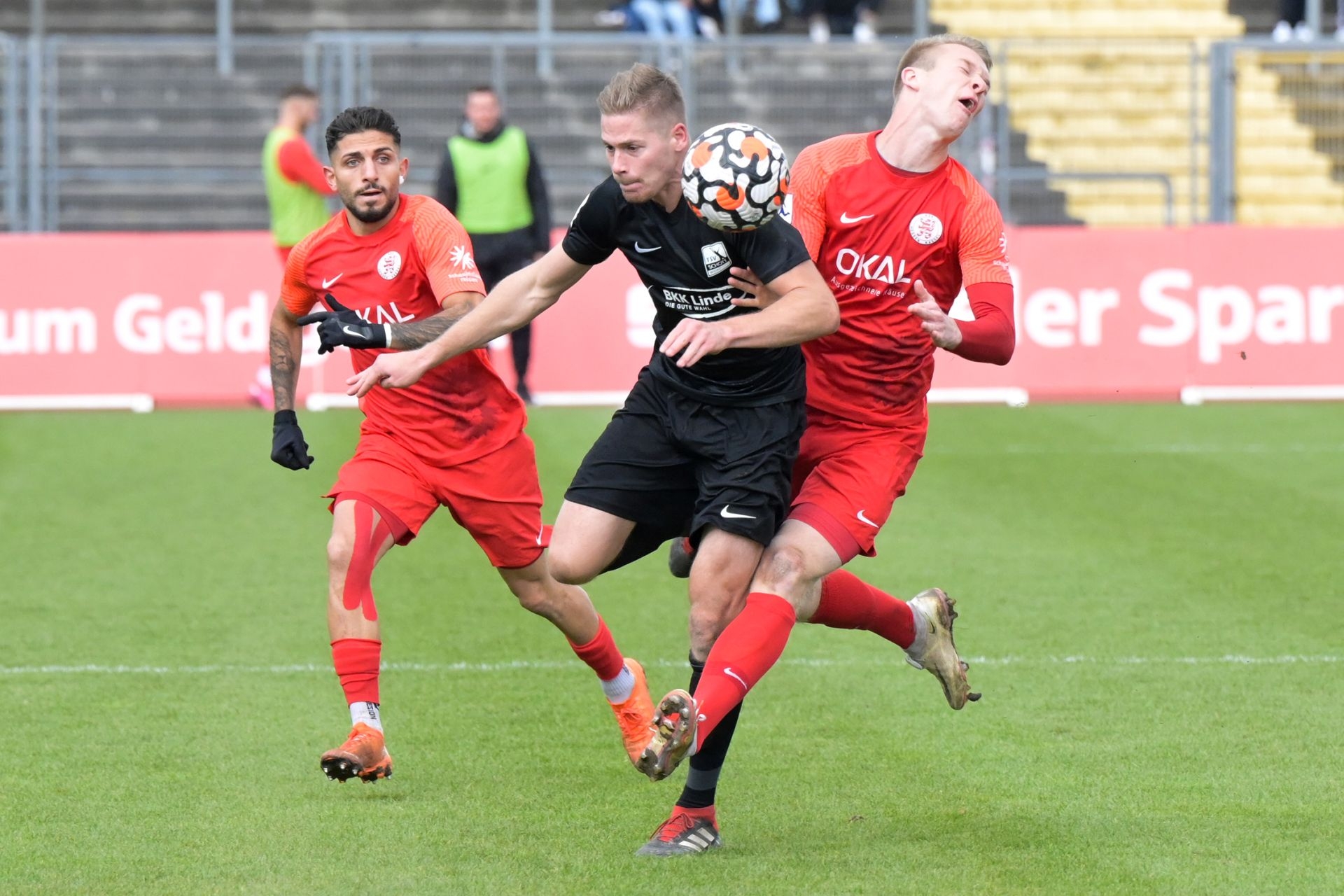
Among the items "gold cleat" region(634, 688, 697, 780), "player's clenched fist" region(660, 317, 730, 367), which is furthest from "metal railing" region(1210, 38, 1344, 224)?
"gold cleat" region(634, 688, 697, 780)

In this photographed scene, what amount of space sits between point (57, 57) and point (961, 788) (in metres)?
16.1

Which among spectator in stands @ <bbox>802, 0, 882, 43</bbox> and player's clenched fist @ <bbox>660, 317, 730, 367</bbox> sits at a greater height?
spectator in stands @ <bbox>802, 0, 882, 43</bbox>

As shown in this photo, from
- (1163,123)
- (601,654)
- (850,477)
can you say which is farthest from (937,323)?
(1163,123)

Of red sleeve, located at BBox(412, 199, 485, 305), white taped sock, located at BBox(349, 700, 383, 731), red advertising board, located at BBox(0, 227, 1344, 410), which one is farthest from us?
red advertising board, located at BBox(0, 227, 1344, 410)

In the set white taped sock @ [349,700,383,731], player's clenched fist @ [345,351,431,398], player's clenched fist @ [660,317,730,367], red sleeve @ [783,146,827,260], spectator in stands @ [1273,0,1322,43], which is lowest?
white taped sock @ [349,700,383,731]

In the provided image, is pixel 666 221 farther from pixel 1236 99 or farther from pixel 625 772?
pixel 1236 99

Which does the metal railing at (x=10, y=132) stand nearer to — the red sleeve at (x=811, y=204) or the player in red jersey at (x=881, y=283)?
the player in red jersey at (x=881, y=283)

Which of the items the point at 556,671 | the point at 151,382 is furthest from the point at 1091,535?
the point at 151,382

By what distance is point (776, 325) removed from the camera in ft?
17.1

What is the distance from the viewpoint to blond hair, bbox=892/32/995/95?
19.7ft

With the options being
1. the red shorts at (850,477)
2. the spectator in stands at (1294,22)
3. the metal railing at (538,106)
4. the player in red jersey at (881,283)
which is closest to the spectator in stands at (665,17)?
the metal railing at (538,106)

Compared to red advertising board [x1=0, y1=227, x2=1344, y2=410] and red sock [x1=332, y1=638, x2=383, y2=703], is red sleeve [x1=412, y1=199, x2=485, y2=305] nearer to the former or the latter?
red sock [x1=332, y1=638, x2=383, y2=703]

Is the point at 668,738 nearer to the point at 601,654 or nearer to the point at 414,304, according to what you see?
the point at 601,654

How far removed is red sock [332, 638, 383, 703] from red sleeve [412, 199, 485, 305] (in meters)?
1.07
